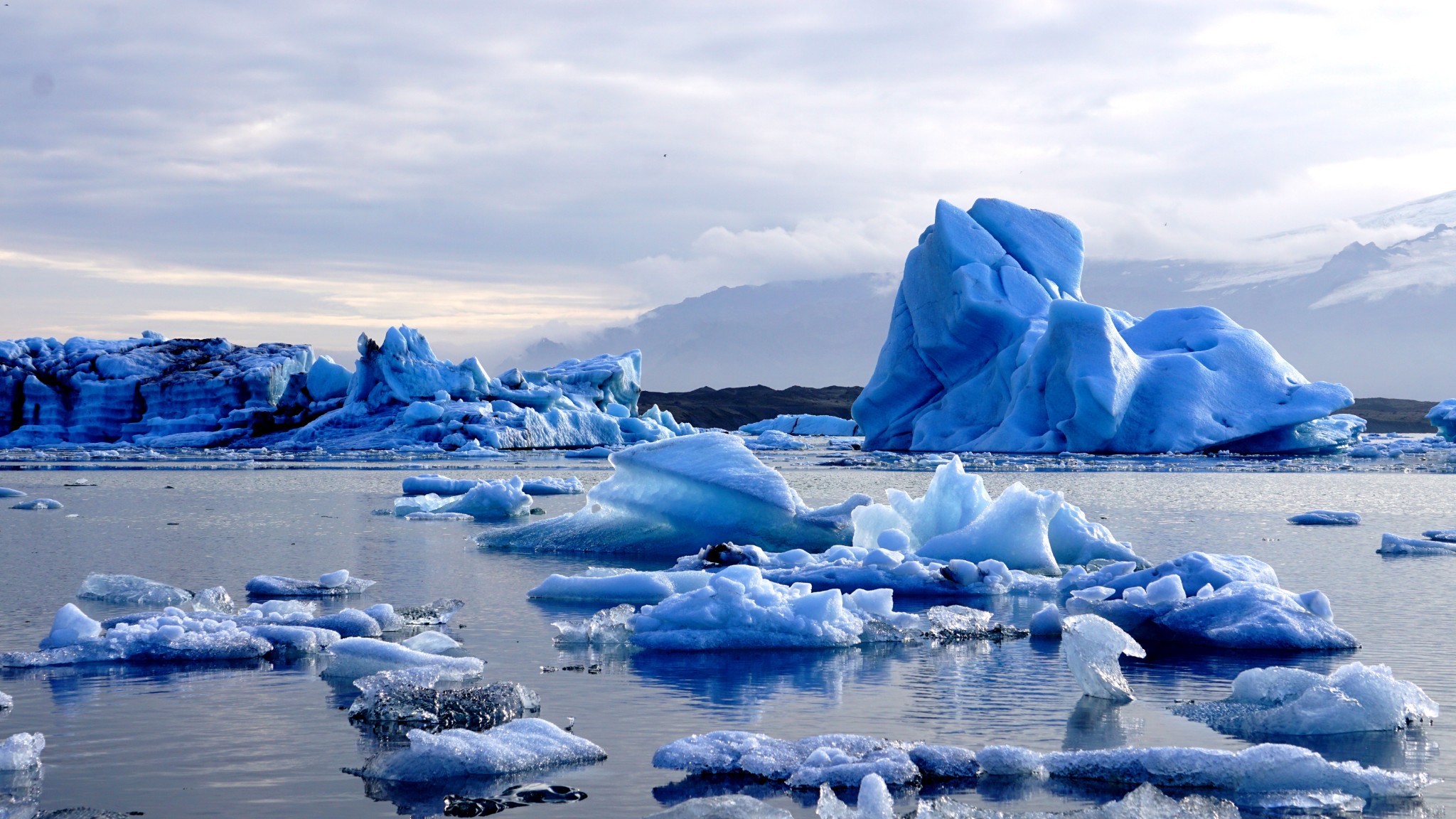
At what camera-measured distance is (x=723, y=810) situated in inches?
134

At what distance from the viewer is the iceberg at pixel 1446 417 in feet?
131

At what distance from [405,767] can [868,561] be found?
5.07 m

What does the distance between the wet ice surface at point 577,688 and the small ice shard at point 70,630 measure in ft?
0.97

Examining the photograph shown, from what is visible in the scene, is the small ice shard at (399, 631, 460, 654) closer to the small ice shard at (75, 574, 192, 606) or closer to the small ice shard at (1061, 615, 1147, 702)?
the small ice shard at (75, 574, 192, 606)

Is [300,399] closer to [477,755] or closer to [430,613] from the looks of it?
[430,613]

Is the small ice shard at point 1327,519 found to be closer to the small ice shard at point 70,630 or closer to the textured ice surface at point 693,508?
the textured ice surface at point 693,508

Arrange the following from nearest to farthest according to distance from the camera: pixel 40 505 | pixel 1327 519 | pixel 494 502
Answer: pixel 1327 519 < pixel 494 502 < pixel 40 505

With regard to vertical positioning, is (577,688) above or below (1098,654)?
below

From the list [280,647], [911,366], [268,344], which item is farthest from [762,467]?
[268,344]

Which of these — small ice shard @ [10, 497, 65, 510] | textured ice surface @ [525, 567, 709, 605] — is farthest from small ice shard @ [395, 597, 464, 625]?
small ice shard @ [10, 497, 65, 510]

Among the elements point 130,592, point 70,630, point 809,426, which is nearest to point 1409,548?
point 130,592

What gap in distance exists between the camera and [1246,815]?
362cm

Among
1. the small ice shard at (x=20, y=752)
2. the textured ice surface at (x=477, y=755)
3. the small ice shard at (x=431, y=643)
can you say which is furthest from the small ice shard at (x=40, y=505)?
the textured ice surface at (x=477, y=755)

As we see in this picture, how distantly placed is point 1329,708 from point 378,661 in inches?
147
